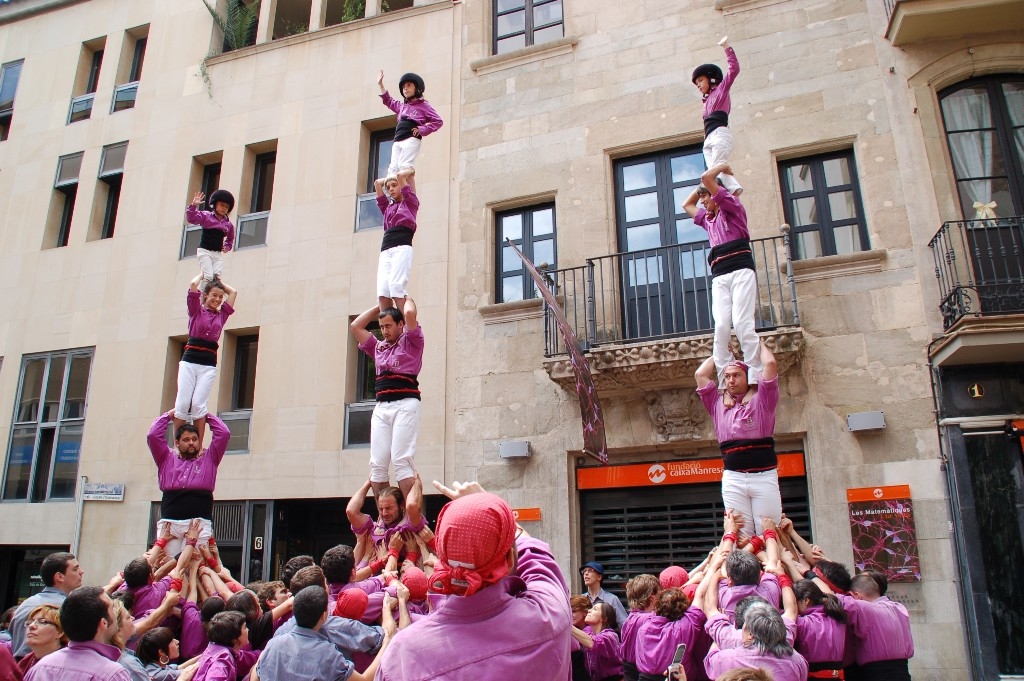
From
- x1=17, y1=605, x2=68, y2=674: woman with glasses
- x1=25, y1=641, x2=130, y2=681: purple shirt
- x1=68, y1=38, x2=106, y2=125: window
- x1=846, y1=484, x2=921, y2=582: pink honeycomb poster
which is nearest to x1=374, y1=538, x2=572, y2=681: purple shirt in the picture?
x1=25, y1=641, x2=130, y2=681: purple shirt

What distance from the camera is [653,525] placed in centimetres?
1098

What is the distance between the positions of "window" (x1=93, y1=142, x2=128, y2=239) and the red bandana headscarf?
16198 mm

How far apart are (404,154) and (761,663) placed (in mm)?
5849

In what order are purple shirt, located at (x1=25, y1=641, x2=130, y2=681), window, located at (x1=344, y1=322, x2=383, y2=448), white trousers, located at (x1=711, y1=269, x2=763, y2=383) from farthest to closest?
window, located at (x1=344, y1=322, x2=383, y2=448), white trousers, located at (x1=711, y1=269, x2=763, y2=383), purple shirt, located at (x1=25, y1=641, x2=130, y2=681)

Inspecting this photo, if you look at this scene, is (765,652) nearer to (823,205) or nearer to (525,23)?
(823,205)

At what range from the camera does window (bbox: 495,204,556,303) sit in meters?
12.6

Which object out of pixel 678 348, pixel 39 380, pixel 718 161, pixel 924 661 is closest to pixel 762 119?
pixel 678 348

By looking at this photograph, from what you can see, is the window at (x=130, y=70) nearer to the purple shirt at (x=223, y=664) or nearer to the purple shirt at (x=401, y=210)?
the purple shirt at (x=401, y=210)

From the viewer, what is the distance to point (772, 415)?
6.77 m

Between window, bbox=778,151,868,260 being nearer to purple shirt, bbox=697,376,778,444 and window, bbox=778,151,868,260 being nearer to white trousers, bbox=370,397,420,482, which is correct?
purple shirt, bbox=697,376,778,444

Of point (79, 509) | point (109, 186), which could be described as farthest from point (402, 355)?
point (109, 186)

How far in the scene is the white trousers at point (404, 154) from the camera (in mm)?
8000

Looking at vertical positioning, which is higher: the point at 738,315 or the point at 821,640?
the point at 738,315

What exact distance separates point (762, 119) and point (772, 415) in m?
6.39
